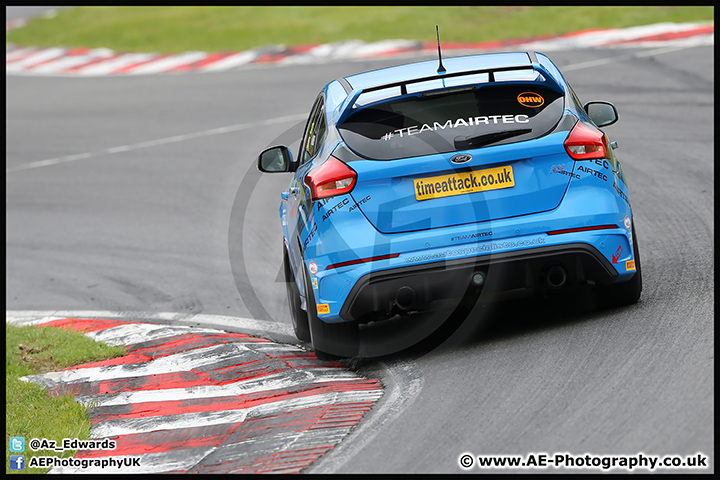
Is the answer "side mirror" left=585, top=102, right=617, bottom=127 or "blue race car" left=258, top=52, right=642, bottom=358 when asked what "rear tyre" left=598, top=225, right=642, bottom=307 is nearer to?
"blue race car" left=258, top=52, right=642, bottom=358

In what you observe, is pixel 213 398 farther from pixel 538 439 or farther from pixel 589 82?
pixel 589 82

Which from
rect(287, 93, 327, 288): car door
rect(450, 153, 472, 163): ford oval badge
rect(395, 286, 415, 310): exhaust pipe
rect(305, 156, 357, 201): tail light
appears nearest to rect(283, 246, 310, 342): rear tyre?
rect(287, 93, 327, 288): car door

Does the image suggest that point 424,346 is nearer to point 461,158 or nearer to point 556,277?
point 556,277

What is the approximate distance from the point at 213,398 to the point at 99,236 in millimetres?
5646

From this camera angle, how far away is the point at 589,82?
14.5m

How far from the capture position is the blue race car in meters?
6.04

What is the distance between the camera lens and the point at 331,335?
6.54 metres

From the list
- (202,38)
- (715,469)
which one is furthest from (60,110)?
(715,469)

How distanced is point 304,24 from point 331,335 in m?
17.3

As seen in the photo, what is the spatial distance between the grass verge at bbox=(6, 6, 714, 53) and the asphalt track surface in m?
2.63

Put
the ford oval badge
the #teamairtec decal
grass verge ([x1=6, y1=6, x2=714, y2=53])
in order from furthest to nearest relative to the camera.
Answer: grass verge ([x1=6, y1=6, x2=714, y2=53]), the #teamairtec decal, the ford oval badge

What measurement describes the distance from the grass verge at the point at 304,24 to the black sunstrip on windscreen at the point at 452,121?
12.7 m

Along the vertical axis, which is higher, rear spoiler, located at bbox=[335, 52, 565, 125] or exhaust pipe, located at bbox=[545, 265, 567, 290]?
rear spoiler, located at bbox=[335, 52, 565, 125]

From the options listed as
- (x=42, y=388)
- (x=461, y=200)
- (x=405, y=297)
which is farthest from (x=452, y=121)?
(x=42, y=388)
